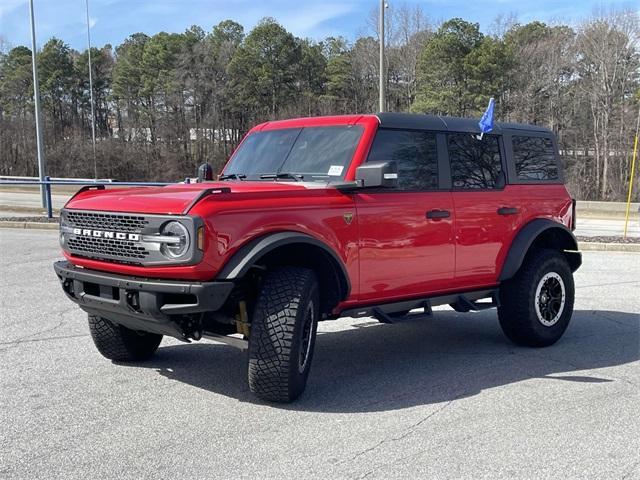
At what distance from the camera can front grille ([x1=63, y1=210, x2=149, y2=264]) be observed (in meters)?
4.32

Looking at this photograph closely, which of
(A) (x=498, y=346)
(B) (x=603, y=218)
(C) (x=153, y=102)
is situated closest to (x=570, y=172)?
(B) (x=603, y=218)

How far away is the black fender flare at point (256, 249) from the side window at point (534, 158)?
2.71 metres

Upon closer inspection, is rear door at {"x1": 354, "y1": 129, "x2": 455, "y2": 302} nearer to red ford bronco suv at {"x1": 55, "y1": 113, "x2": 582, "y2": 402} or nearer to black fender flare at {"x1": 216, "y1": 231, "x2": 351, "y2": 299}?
red ford bronco suv at {"x1": 55, "y1": 113, "x2": 582, "y2": 402}

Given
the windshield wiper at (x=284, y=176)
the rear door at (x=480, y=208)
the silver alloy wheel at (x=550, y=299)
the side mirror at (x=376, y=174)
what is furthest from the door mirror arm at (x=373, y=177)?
the silver alloy wheel at (x=550, y=299)

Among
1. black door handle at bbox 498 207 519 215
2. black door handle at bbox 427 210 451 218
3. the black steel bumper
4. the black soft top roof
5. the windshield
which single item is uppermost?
the black soft top roof

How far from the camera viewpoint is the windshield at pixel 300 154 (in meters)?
5.23

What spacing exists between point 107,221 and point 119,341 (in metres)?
1.31

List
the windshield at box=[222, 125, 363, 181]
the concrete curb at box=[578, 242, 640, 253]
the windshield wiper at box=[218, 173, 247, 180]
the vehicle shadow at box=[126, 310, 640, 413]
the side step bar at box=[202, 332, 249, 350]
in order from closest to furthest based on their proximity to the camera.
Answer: the side step bar at box=[202, 332, 249, 350], the vehicle shadow at box=[126, 310, 640, 413], the windshield at box=[222, 125, 363, 181], the windshield wiper at box=[218, 173, 247, 180], the concrete curb at box=[578, 242, 640, 253]

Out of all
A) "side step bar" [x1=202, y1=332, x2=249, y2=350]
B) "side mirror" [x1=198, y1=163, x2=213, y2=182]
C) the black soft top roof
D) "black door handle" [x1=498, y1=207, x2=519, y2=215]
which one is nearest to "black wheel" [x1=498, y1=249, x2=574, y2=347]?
"black door handle" [x1=498, y1=207, x2=519, y2=215]

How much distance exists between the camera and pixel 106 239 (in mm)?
4512

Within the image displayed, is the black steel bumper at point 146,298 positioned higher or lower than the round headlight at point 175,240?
lower

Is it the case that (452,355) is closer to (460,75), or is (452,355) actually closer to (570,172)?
(460,75)

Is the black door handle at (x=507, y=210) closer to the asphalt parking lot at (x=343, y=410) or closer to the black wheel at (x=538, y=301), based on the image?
the black wheel at (x=538, y=301)

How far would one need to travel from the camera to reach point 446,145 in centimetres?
579
